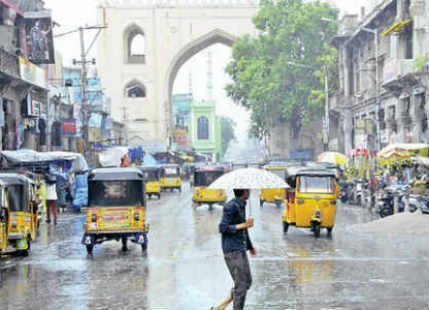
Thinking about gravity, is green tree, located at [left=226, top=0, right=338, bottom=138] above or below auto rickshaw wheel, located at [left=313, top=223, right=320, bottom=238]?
above

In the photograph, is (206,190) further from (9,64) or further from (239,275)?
(239,275)

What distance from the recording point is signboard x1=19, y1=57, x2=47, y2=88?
3140 centimetres

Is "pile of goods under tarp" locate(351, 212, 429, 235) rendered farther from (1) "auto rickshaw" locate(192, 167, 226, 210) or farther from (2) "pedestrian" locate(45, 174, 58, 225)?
(1) "auto rickshaw" locate(192, 167, 226, 210)

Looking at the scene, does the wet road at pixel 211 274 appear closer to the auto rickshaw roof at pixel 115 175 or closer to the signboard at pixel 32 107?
the auto rickshaw roof at pixel 115 175

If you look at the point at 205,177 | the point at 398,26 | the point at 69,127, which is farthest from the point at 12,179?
the point at 69,127

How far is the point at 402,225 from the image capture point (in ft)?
67.1

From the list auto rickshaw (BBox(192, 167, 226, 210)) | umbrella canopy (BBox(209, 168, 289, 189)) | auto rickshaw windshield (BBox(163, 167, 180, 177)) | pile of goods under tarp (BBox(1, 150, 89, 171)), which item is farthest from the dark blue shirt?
auto rickshaw windshield (BBox(163, 167, 180, 177))

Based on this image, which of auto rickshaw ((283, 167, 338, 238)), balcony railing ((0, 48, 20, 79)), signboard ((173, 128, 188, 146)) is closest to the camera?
auto rickshaw ((283, 167, 338, 238))

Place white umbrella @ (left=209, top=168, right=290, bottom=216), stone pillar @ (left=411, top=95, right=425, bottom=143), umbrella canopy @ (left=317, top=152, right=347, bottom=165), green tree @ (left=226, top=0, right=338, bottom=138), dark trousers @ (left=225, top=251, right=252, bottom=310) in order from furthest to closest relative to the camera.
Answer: green tree @ (left=226, top=0, right=338, bottom=138)
umbrella canopy @ (left=317, top=152, right=347, bottom=165)
stone pillar @ (left=411, top=95, right=425, bottom=143)
white umbrella @ (left=209, top=168, right=290, bottom=216)
dark trousers @ (left=225, top=251, right=252, bottom=310)

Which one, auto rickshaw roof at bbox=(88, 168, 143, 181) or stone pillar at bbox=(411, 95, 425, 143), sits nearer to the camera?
auto rickshaw roof at bbox=(88, 168, 143, 181)

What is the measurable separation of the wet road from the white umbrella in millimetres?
1637

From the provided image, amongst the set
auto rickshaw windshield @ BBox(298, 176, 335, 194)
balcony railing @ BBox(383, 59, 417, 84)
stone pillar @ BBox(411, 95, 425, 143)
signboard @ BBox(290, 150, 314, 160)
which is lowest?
auto rickshaw windshield @ BBox(298, 176, 335, 194)

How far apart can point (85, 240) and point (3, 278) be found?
3.47 metres

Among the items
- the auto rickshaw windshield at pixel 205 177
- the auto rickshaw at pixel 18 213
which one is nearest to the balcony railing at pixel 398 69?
the auto rickshaw windshield at pixel 205 177
